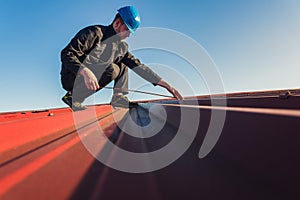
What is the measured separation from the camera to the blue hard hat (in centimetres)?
271

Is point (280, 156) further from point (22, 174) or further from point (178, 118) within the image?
point (178, 118)

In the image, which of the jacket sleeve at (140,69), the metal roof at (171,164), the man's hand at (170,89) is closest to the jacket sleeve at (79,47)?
the jacket sleeve at (140,69)

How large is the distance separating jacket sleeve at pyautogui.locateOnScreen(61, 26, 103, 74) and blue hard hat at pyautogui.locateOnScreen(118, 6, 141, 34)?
0.48 m

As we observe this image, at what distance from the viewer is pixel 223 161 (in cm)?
52

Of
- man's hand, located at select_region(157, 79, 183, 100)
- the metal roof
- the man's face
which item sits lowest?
the metal roof

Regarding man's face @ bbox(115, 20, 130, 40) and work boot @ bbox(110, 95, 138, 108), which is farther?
work boot @ bbox(110, 95, 138, 108)

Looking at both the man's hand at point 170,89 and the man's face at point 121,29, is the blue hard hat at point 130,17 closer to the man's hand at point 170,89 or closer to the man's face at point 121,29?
the man's face at point 121,29

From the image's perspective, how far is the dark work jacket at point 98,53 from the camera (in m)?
2.09

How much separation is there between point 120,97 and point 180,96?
80 centimetres

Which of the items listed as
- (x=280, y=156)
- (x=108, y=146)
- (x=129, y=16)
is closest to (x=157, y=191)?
(x=280, y=156)

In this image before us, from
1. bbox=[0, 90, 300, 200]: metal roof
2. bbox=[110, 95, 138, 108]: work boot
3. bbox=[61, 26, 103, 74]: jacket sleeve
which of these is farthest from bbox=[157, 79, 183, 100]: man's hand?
bbox=[0, 90, 300, 200]: metal roof

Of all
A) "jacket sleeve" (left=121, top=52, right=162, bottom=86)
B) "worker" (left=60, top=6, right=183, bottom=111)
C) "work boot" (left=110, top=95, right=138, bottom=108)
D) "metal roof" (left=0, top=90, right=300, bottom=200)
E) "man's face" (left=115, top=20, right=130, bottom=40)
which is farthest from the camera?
"jacket sleeve" (left=121, top=52, right=162, bottom=86)

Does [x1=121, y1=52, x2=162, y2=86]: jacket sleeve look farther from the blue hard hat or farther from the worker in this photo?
the blue hard hat

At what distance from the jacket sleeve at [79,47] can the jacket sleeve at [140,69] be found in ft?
2.27
